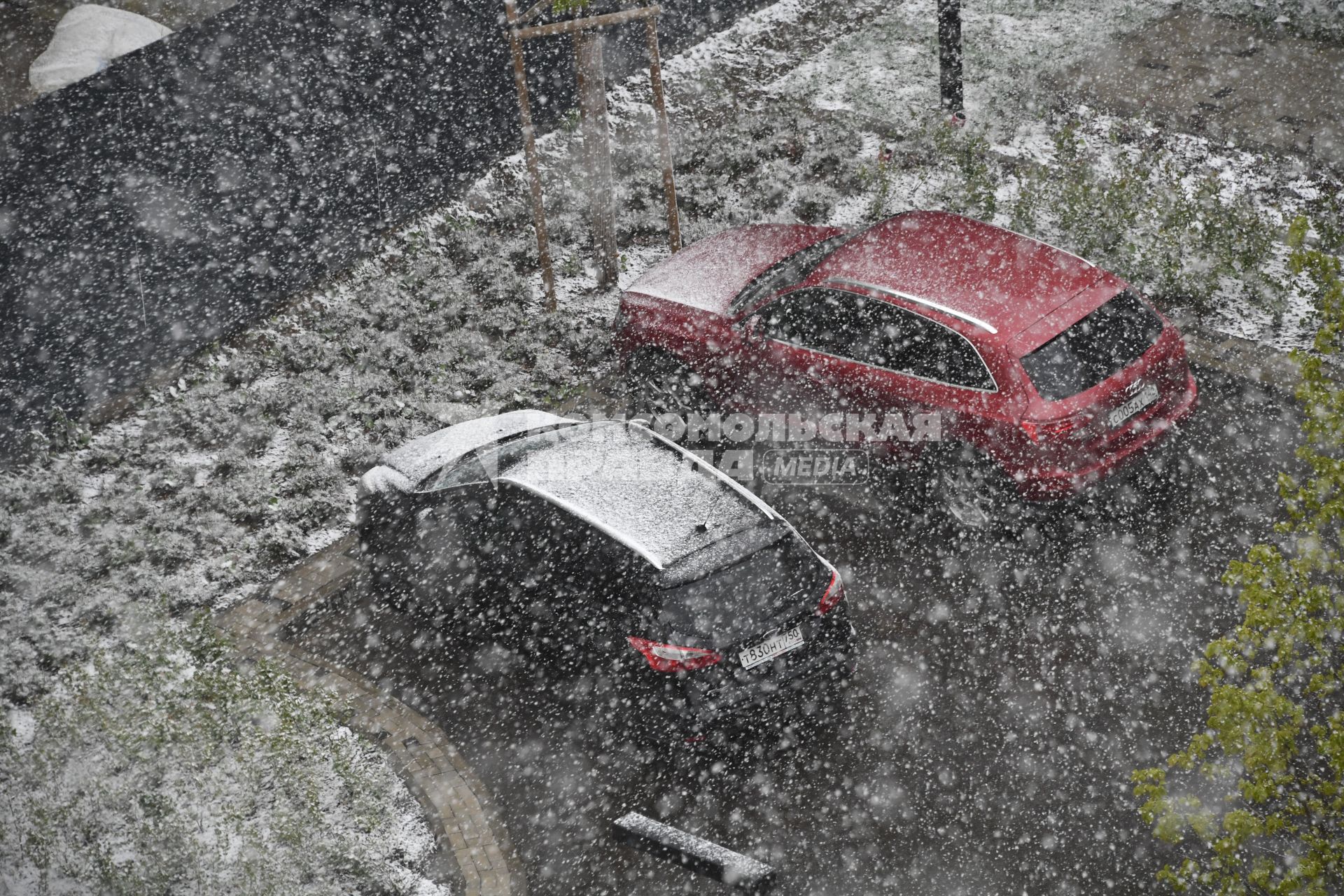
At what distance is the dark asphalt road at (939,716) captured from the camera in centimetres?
569

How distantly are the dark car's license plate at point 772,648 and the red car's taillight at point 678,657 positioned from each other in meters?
0.18

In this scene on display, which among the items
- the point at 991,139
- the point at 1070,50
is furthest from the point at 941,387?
the point at 1070,50

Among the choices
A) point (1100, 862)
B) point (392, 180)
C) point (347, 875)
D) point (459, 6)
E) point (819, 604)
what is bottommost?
point (1100, 862)

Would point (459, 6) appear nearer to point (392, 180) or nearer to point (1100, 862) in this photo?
point (392, 180)

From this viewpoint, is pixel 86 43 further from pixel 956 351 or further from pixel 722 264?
pixel 956 351

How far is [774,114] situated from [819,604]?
8.95 metres

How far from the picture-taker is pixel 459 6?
11.7 metres

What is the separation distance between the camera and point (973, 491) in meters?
7.45

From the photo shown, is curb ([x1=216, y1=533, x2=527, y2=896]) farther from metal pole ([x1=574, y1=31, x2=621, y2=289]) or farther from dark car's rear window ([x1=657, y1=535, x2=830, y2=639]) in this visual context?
metal pole ([x1=574, y1=31, x2=621, y2=289])

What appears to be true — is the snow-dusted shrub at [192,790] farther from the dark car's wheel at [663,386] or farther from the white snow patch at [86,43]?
the white snow patch at [86,43]

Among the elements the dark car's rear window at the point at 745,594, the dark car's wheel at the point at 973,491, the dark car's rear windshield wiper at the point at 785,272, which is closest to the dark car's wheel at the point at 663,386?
the dark car's rear windshield wiper at the point at 785,272

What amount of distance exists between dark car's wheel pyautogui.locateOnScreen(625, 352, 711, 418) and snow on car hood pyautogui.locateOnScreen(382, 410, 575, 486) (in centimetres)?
100

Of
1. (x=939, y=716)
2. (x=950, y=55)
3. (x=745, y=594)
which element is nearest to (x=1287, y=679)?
(x=939, y=716)

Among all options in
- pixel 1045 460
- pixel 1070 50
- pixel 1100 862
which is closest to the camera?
pixel 1100 862
